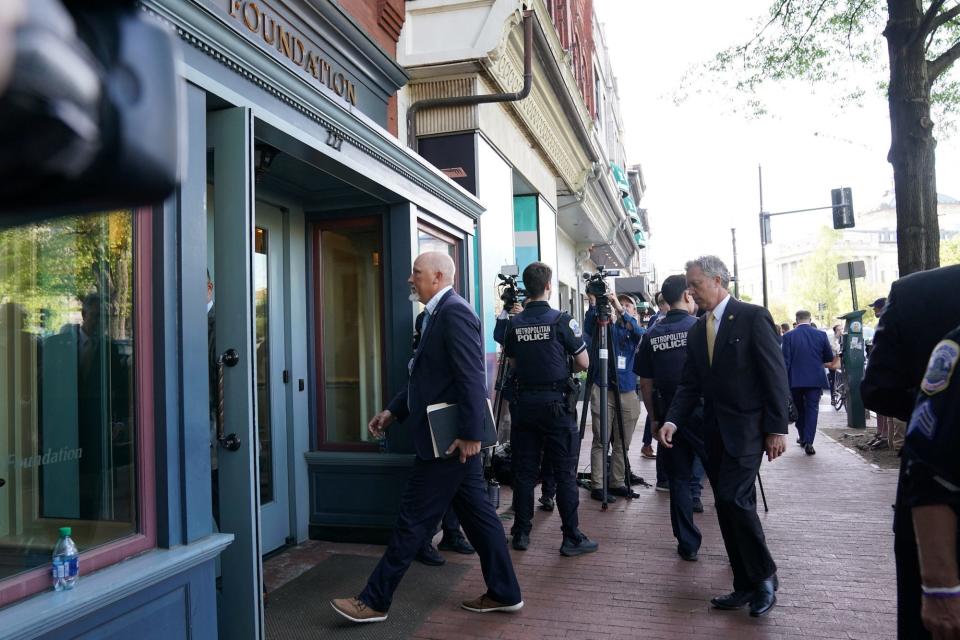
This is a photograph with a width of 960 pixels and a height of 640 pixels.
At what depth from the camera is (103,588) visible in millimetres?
2225

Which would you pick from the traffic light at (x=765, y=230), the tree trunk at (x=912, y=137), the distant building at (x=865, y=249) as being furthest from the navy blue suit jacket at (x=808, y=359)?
the distant building at (x=865, y=249)

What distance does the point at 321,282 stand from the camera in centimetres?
518

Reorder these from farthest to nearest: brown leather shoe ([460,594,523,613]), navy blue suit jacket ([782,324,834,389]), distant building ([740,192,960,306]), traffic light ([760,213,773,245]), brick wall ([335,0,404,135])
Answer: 1. distant building ([740,192,960,306])
2. traffic light ([760,213,773,245])
3. navy blue suit jacket ([782,324,834,389])
4. brick wall ([335,0,404,135])
5. brown leather shoe ([460,594,523,613])

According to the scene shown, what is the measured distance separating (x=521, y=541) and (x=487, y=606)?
4.06 feet

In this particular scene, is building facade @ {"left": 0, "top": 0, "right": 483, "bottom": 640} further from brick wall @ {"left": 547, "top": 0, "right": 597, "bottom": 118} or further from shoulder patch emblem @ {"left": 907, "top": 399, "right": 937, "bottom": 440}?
brick wall @ {"left": 547, "top": 0, "right": 597, "bottom": 118}

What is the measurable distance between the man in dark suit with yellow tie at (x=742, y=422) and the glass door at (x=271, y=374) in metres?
2.85

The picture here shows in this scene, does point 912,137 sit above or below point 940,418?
above

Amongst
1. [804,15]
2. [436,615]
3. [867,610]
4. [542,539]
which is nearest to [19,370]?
[436,615]

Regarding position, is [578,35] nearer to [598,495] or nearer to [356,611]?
[598,495]

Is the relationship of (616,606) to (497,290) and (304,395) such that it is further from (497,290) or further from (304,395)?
(497,290)

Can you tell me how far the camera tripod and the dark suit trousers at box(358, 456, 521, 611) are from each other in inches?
78.0

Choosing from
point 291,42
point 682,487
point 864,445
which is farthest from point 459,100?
point 864,445

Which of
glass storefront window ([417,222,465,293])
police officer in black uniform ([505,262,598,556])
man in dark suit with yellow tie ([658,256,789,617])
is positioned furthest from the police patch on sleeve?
glass storefront window ([417,222,465,293])

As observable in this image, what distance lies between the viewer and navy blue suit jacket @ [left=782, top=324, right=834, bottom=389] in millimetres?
8875
